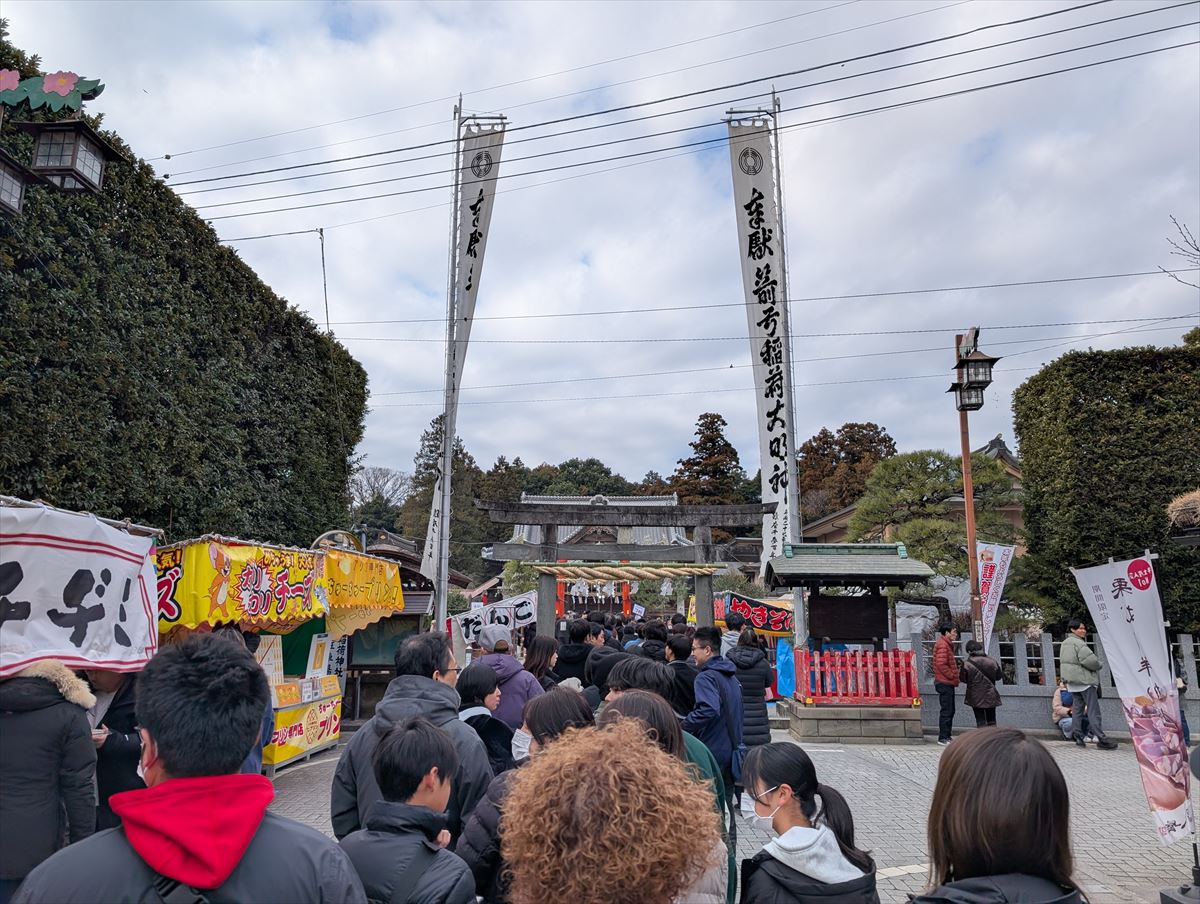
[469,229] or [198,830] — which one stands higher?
[469,229]

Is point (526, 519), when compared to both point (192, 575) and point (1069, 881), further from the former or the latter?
point (1069, 881)

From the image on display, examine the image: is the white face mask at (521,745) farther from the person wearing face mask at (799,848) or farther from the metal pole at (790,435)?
the metal pole at (790,435)

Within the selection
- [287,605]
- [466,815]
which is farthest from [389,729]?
[287,605]

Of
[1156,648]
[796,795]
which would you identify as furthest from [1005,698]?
[796,795]

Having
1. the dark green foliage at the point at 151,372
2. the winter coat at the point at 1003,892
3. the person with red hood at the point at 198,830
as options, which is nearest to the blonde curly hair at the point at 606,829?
the person with red hood at the point at 198,830

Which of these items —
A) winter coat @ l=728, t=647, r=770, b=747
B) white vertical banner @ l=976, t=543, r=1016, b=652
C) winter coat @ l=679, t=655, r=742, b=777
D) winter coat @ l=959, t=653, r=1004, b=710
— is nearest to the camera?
winter coat @ l=679, t=655, r=742, b=777

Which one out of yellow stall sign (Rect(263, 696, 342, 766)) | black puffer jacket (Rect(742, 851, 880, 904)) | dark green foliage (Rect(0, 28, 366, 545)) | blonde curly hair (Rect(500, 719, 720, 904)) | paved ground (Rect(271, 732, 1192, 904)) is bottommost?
paved ground (Rect(271, 732, 1192, 904))

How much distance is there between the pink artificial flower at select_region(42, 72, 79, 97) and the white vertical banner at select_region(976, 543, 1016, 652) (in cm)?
1287

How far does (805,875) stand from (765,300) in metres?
12.8

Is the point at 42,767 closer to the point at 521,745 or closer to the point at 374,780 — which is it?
the point at 374,780

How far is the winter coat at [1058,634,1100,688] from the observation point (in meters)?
11.2

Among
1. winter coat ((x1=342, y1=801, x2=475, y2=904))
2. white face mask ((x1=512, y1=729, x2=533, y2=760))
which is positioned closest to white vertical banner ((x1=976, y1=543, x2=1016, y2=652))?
white face mask ((x1=512, y1=729, x2=533, y2=760))

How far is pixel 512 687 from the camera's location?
5027mm

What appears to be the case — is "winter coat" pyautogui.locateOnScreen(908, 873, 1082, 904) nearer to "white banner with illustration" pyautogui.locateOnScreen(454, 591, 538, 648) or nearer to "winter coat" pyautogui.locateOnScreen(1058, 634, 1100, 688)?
"winter coat" pyautogui.locateOnScreen(1058, 634, 1100, 688)
